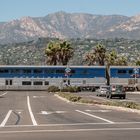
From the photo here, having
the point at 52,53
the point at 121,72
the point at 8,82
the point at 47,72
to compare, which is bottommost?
the point at 8,82

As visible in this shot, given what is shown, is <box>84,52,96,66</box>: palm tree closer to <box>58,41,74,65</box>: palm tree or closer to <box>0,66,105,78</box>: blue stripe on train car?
<box>58,41,74,65</box>: palm tree

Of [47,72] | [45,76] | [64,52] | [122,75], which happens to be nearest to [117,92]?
[122,75]

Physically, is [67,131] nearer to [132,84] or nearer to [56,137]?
[56,137]

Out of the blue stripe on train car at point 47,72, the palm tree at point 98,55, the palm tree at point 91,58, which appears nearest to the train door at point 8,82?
the blue stripe on train car at point 47,72

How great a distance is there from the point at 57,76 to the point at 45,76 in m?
2.68

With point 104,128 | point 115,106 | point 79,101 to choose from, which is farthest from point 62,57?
point 104,128

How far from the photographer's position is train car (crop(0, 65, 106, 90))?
349 ft

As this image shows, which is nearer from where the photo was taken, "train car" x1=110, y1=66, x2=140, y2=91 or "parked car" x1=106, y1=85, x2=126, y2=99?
"parked car" x1=106, y1=85, x2=126, y2=99

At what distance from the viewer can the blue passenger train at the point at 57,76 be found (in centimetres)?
10662

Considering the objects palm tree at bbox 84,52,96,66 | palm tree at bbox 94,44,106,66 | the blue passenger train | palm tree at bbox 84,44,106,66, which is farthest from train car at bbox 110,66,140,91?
palm tree at bbox 84,52,96,66

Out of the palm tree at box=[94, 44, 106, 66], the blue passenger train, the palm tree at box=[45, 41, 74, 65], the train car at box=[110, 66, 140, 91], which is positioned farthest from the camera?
the palm tree at box=[94, 44, 106, 66]

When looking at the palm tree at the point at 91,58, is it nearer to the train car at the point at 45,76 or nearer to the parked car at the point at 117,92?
the train car at the point at 45,76

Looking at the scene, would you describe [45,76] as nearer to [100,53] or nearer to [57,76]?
[57,76]

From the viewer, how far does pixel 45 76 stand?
355ft
